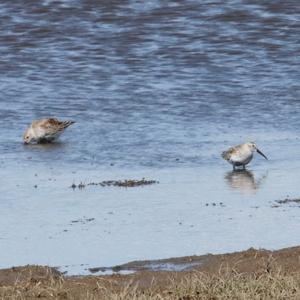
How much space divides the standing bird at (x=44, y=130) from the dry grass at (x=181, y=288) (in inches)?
257

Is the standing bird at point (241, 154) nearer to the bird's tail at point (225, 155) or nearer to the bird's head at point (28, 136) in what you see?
the bird's tail at point (225, 155)

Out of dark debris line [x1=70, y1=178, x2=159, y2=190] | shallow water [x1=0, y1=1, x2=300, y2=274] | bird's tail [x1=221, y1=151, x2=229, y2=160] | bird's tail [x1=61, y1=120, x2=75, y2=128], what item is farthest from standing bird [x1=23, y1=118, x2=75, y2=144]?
dark debris line [x1=70, y1=178, x2=159, y2=190]

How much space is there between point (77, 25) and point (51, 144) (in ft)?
24.2

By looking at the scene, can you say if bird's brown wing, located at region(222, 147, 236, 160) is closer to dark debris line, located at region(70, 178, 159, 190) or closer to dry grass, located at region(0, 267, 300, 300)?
dark debris line, located at region(70, 178, 159, 190)

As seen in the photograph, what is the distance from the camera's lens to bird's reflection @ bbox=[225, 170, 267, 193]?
11.8m

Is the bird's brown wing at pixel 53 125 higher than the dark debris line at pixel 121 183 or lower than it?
lower

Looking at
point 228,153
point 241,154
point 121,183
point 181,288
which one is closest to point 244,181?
point 241,154

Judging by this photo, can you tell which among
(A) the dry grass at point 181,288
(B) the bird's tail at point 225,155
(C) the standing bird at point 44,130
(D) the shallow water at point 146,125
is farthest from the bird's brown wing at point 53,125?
(A) the dry grass at point 181,288

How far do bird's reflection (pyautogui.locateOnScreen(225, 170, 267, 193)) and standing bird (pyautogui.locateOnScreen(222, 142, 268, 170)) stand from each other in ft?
0.33

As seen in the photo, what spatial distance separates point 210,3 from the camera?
75.5 ft

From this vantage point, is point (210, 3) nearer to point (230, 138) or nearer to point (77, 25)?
point (77, 25)

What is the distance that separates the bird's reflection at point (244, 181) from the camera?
38.8 feet

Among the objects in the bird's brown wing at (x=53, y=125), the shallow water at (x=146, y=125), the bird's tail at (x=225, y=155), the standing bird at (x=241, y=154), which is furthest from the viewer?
the bird's brown wing at (x=53, y=125)

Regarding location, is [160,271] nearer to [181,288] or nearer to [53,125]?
[181,288]
